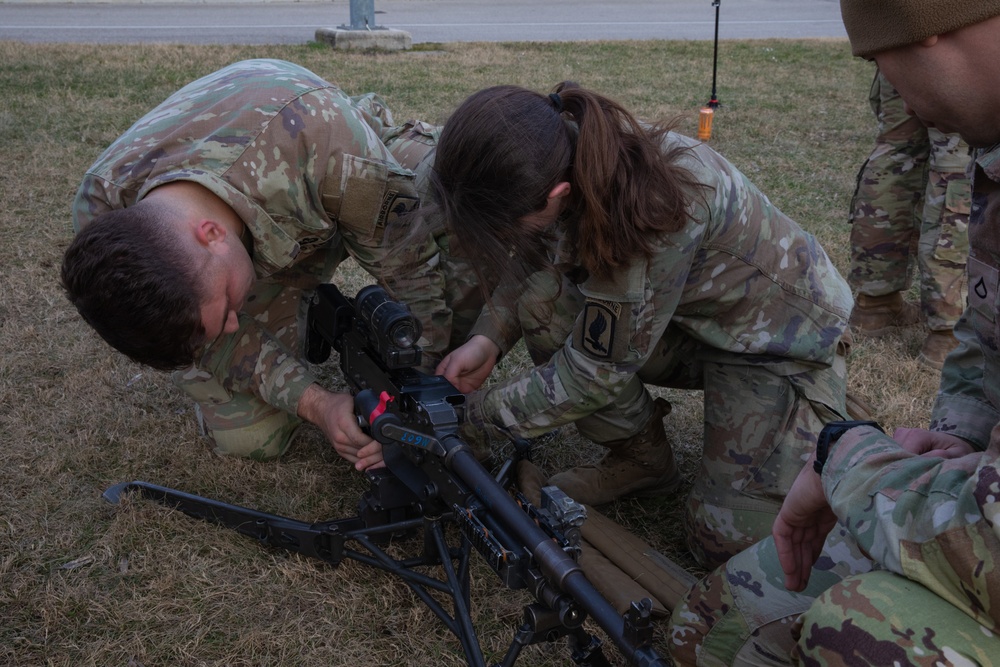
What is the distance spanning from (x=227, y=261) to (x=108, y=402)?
5.83 feet

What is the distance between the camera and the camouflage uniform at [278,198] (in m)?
3.37

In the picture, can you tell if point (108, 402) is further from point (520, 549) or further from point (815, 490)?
point (815, 490)

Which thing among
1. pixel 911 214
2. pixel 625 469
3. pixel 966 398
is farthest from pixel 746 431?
pixel 911 214

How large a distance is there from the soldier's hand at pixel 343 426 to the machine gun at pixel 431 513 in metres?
0.07

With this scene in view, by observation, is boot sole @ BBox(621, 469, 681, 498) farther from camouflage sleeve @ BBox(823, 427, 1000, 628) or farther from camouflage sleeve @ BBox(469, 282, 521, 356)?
camouflage sleeve @ BBox(823, 427, 1000, 628)

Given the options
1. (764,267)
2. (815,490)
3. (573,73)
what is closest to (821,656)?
(815,490)

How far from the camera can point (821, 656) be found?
192 cm

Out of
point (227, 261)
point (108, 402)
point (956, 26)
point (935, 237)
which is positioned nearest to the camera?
point (956, 26)

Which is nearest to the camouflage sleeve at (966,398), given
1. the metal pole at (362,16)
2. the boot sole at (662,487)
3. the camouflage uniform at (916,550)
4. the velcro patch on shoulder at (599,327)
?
the camouflage uniform at (916,550)

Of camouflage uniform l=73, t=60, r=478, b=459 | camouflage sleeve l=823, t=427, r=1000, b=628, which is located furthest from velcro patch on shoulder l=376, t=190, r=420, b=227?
camouflage sleeve l=823, t=427, r=1000, b=628

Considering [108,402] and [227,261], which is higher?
[227,261]

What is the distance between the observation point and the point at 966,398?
8.41 feet

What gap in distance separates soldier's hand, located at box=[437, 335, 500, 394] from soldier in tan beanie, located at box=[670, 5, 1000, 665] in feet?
5.01

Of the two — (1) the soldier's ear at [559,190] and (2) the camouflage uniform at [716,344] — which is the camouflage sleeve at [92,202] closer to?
(2) the camouflage uniform at [716,344]
